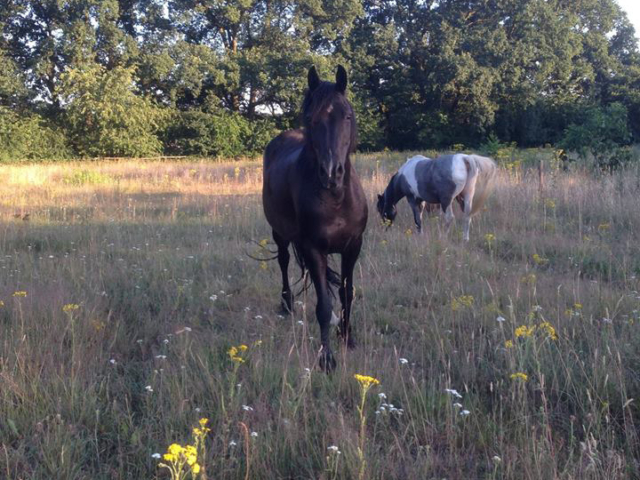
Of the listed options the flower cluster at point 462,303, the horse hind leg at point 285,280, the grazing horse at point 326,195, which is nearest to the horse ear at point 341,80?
the grazing horse at point 326,195

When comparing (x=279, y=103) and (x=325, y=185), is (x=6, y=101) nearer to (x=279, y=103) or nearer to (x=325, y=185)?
(x=279, y=103)

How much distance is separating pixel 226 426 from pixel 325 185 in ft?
5.13

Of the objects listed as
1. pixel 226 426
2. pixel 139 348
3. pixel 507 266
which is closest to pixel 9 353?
pixel 139 348

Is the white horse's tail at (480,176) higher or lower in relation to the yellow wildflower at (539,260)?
higher

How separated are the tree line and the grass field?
25853 mm

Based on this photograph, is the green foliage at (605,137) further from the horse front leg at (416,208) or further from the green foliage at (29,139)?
the green foliage at (29,139)

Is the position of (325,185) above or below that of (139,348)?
above

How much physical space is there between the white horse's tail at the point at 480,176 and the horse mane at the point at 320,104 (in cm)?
555

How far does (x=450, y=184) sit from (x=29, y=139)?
27989 millimetres

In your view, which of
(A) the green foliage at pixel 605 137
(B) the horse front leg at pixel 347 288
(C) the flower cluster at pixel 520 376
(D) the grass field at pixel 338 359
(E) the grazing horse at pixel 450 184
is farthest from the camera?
(A) the green foliage at pixel 605 137

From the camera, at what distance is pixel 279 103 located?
35.6m

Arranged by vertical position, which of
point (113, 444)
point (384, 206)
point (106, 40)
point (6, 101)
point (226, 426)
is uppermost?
point (106, 40)

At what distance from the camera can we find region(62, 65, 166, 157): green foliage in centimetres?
2909

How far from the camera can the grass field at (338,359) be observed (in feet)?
8.05
